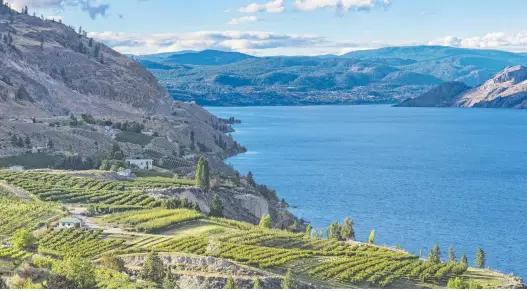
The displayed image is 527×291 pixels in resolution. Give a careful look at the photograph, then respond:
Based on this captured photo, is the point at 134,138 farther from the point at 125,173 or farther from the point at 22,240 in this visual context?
the point at 22,240

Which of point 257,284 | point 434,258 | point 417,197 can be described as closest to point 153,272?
point 257,284

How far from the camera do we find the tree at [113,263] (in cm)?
5595

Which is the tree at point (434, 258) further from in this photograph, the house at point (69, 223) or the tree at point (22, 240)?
the tree at point (22, 240)

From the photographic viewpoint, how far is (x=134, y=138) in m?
170

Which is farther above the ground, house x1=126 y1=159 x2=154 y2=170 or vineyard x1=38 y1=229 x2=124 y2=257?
vineyard x1=38 y1=229 x2=124 y2=257

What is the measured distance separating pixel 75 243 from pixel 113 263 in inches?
395

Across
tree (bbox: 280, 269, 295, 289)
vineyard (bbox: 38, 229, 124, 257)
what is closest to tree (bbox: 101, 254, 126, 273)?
vineyard (bbox: 38, 229, 124, 257)

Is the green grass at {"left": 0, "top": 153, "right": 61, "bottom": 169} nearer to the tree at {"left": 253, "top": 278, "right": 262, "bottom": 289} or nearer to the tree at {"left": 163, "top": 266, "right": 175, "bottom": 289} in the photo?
the tree at {"left": 163, "top": 266, "right": 175, "bottom": 289}

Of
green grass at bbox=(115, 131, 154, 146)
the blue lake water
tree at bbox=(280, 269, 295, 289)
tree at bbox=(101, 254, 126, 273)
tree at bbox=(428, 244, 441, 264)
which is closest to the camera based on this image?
tree at bbox=(280, 269, 295, 289)

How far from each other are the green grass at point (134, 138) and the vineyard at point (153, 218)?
88135 mm

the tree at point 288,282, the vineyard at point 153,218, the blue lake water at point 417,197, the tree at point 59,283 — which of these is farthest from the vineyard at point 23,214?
the blue lake water at point 417,197

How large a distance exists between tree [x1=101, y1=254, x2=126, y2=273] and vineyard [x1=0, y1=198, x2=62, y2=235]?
47.6 ft

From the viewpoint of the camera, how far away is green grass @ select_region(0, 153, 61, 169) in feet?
397

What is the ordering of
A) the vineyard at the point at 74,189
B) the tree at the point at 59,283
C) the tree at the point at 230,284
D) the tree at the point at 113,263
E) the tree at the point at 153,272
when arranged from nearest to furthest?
1. the tree at the point at 59,283
2. the tree at the point at 230,284
3. the tree at the point at 153,272
4. the tree at the point at 113,263
5. the vineyard at the point at 74,189
